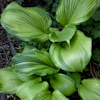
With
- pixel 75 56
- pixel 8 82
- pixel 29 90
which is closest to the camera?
pixel 75 56

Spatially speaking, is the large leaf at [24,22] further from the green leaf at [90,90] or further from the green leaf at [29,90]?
the green leaf at [90,90]

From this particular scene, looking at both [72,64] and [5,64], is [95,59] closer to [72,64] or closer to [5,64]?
[72,64]

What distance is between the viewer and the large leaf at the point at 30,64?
81 cm

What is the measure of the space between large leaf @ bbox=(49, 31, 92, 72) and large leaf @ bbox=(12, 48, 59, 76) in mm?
153

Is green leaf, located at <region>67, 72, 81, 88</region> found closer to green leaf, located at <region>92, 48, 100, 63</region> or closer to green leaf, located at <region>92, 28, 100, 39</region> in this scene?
green leaf, located at <region>92, 48, 100, 63</region>

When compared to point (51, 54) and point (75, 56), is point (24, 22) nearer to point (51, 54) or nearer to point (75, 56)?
point (51, 54)

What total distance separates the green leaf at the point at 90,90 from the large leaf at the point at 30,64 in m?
0.29

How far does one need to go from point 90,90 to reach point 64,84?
220 millimetres

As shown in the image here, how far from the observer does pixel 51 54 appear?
0.79 meters

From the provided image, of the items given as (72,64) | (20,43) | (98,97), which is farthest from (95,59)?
(20,43)

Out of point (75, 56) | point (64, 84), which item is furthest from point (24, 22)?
point (64, 84)

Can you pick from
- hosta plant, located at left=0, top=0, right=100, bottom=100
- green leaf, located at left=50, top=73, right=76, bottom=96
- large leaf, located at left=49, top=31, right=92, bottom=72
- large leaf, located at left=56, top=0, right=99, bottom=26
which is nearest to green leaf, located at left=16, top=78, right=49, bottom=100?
hosta plant, located at left=0, top=0, right=100, bottom=100

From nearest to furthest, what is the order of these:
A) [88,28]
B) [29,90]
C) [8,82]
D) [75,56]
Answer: [75,56], [29,90], [8,82], [88,28]

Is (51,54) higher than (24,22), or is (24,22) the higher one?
(24,22)
